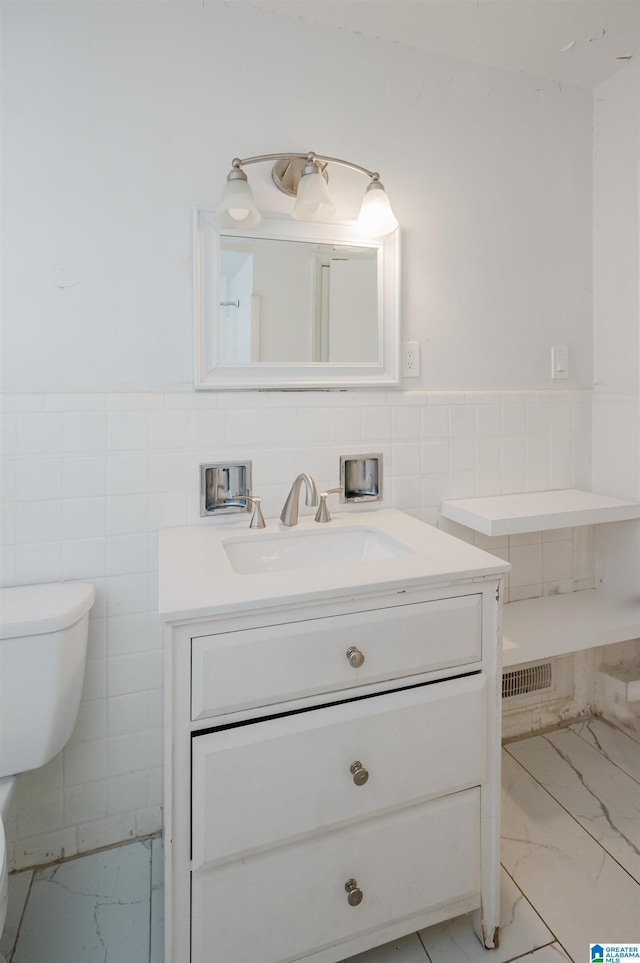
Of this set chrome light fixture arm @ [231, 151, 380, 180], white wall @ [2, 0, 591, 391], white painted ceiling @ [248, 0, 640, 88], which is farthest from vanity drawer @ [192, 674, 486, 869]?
white painted ceiling @ [248, 0, 640, 88]

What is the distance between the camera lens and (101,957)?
110 centimetres

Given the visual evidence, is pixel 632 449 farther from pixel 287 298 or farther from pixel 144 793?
pixel 144 793

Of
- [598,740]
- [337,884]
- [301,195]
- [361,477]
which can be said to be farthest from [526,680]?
[301,195]

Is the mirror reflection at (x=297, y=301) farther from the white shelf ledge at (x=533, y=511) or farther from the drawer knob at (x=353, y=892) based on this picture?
the drawer knob at (x=353, y=892)

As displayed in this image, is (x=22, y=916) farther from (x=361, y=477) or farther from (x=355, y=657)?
(x=361, y=477)

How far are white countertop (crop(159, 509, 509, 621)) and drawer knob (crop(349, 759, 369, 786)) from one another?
32 centimetres

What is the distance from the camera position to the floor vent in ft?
5.79

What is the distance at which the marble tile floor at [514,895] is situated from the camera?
111 centimetres

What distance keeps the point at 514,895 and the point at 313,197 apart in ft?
5.56

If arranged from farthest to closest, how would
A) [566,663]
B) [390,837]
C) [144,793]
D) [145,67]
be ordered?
[566,663], [144,793], [145,67], [390,837]

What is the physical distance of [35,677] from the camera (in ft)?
3.52

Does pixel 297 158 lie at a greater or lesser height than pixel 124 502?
greater

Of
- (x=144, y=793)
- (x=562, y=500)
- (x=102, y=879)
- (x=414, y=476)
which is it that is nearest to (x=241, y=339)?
(x=414, y=476)

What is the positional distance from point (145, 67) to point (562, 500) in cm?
163
